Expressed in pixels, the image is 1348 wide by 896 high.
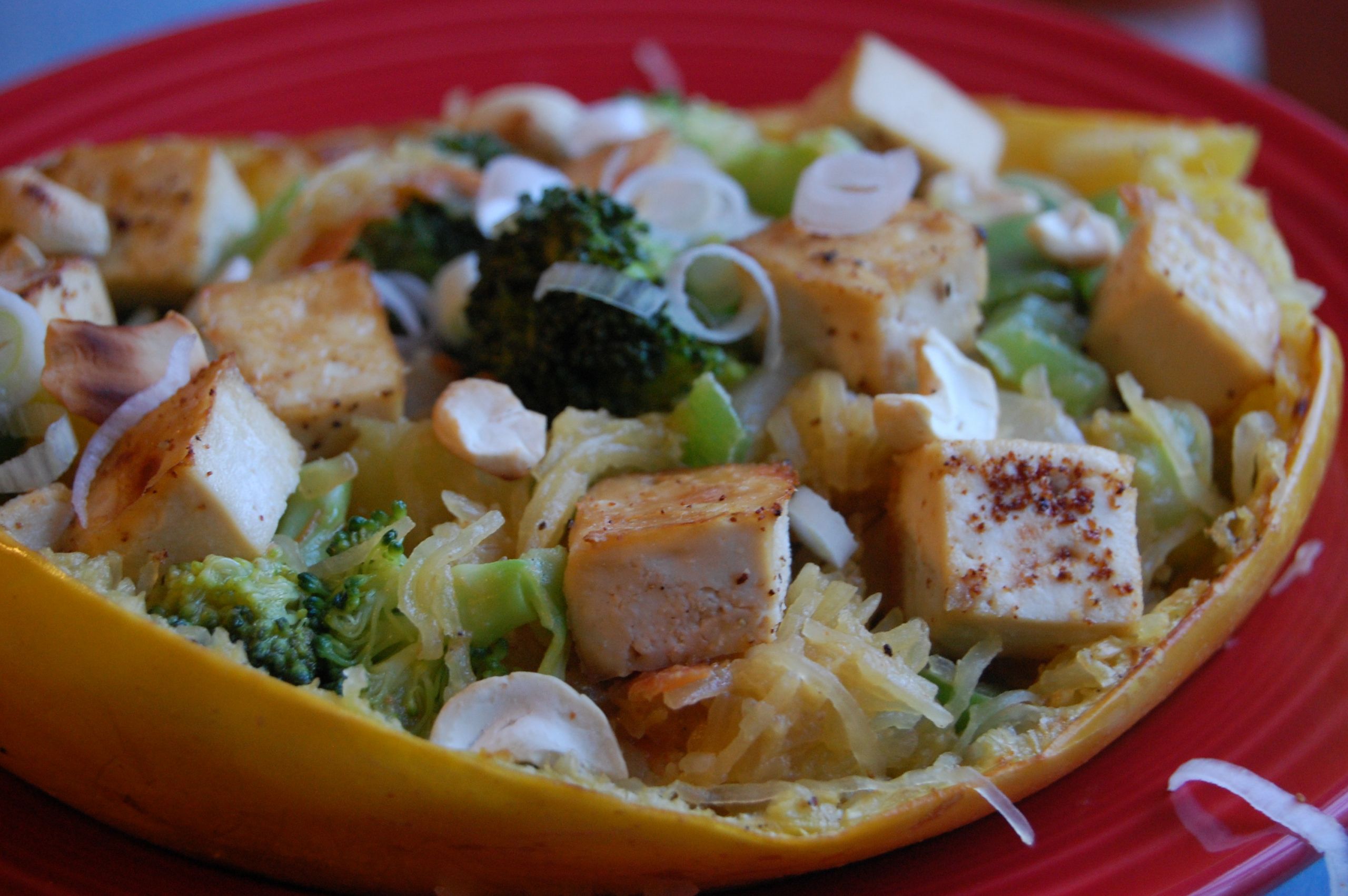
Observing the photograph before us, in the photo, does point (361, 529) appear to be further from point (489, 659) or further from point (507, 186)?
point (507, 186)

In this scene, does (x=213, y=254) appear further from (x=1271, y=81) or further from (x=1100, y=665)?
(x=1271, y=81)

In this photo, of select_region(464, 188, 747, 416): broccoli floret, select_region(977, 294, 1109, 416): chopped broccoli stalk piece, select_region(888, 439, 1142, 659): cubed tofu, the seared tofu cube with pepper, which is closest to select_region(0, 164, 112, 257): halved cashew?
the seared tofu cube with pepper

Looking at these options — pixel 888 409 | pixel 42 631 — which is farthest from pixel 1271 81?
pixel 42 631

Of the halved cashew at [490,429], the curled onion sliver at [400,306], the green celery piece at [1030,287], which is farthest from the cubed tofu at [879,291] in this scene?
the curled onion sliver at [400,306]

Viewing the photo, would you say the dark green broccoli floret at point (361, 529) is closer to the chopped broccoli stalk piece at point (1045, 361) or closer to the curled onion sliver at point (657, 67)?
the chopped broccoli stalk piece at point (1045, 361)

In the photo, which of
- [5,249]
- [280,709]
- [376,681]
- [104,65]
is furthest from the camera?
[104,65]

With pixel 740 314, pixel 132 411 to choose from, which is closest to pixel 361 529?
pixel 132 411

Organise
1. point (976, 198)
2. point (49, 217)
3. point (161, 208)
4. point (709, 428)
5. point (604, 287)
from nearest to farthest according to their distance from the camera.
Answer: point (709, 428) → point (604, 287) → point (49, 217) → point (161, 208) → point (976, 198)
